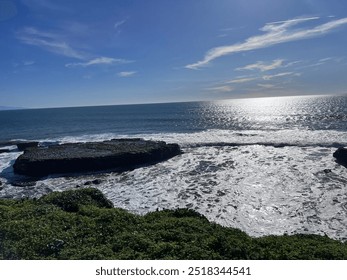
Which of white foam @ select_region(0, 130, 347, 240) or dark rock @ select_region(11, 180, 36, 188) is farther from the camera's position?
dark rock @ select_region(11, 180, 36, 188)

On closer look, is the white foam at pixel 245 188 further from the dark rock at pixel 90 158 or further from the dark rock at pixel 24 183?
the dark rock at pixel 90 158

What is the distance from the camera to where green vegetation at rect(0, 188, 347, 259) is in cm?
1030

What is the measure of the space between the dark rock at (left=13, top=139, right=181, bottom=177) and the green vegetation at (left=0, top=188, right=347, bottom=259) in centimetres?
2440

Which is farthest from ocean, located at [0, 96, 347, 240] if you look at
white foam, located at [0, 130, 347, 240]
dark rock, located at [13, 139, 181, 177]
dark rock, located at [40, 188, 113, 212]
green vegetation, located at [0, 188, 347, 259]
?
green vegetation, located at [0, 188, 347, 259]

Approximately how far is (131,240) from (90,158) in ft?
97.7

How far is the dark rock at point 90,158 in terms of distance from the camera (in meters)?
38.4

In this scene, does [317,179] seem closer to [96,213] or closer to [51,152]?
[96,213]

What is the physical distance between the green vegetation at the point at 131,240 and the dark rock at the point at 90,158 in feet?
80.1

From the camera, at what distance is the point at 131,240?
36.9ft

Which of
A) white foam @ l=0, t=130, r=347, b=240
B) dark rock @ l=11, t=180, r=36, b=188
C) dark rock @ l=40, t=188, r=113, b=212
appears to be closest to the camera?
dark rock @ l=40, t=188, r=113, b=212

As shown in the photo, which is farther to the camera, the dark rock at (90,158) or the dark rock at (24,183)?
the dark rock at (90,158)

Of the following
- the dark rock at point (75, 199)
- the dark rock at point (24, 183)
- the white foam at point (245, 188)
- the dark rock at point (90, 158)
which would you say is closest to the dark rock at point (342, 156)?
the white foam at point (245, 188)

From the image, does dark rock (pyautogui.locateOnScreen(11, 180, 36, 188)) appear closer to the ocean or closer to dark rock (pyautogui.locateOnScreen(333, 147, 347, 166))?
the ocean

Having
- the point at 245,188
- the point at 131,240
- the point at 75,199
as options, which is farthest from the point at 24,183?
the point at 131,240
